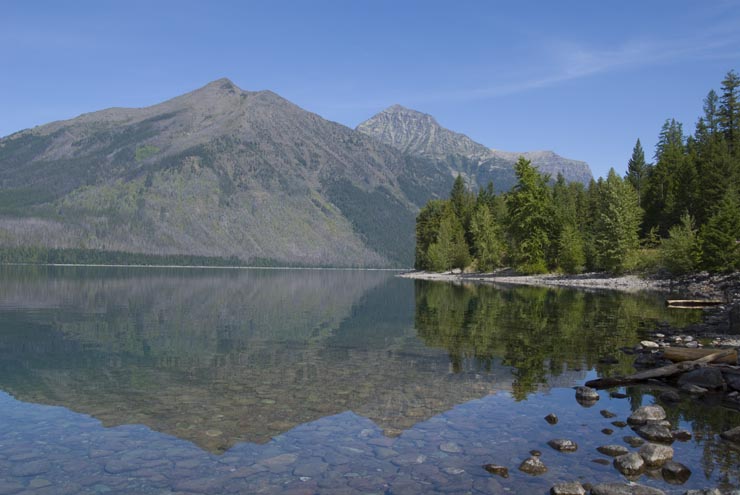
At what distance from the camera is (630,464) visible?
12328 mm

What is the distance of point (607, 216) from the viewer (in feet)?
315

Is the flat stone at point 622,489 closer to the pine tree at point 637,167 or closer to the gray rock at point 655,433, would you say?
the gray rock at point 655,433

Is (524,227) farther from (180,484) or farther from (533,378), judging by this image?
(180,484)

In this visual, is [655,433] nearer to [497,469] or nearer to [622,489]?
[622,489]

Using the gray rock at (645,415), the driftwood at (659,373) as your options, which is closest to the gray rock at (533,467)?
the gray rock at (645,415)

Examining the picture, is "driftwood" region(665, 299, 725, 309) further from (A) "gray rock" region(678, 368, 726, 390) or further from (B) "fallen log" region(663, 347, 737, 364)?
(A) "gray rock" region(678, 368, 726, 390)

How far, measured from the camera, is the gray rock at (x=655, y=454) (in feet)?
41.3

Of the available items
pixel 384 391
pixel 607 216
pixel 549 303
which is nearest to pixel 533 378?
pixel 384 391

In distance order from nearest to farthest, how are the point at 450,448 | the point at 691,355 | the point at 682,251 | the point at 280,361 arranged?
1. the point at 450,448
2. the point at 691,355
3. the point at 280,361
4. the point at 682,251

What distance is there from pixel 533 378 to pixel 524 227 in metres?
85.9

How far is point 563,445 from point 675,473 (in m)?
2.52

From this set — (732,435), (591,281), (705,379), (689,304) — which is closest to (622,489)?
(732,435)

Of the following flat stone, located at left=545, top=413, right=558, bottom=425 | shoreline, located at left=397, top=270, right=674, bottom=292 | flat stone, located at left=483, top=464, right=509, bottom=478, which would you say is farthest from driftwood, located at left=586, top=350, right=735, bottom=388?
shoreline, located at left=397, top=270, right=674, bottom=292

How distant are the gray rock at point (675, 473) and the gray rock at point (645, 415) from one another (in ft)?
11.3
